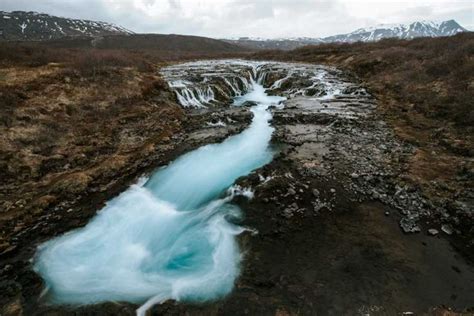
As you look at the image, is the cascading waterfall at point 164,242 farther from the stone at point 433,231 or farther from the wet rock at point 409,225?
the stone at point 433,231

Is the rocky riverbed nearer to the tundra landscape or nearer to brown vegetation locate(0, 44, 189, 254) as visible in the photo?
the tundra landscape

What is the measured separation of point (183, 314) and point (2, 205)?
30.6 feet

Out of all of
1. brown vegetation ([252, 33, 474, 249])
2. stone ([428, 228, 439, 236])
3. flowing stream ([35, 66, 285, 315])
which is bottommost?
flowing stream ([35, 66, 285, 315])

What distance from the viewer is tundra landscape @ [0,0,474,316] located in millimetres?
8773

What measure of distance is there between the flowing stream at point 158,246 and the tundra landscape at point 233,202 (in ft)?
0.18

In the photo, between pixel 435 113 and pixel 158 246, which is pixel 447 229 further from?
pixel 435 113

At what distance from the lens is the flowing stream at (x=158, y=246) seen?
924 cm

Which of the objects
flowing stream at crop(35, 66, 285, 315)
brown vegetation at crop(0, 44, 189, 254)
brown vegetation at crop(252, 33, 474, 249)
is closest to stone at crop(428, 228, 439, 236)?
brown vegetation at crop(252, 33, 474, 249)

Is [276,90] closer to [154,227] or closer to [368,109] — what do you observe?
[368,109]

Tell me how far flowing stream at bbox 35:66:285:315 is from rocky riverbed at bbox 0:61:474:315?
468mm

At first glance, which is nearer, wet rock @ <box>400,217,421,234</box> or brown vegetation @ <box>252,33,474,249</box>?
wet rock @ <box>400,217,421,234</box>

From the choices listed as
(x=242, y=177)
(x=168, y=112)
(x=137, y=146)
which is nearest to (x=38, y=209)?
(x=137, y=146)

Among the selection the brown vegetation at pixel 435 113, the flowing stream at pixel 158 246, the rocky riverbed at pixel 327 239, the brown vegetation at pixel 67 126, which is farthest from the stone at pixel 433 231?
the brown vegetation at pixel 67 126

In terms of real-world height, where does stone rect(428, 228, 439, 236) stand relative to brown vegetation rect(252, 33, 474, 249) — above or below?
below
